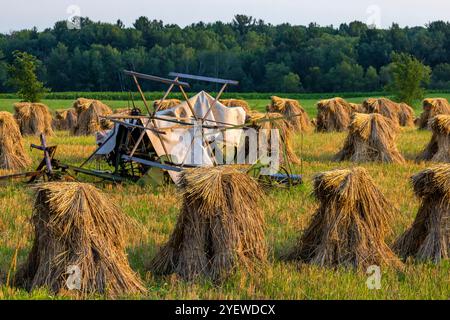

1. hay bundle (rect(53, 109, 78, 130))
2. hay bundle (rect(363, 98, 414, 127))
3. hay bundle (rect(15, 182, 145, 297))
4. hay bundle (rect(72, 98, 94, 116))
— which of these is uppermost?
hay bundle (rect(15, 182, 145, 297))

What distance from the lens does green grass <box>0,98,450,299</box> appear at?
26.6ft

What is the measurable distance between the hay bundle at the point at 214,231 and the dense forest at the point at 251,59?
250ft

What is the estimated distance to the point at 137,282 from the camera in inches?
321

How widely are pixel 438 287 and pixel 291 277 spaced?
1.70 metres

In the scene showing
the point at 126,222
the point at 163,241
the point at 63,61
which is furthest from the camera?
the point at 63,61

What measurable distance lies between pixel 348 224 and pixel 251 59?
94021 millimetres

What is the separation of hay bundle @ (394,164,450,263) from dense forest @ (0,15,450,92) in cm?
7555

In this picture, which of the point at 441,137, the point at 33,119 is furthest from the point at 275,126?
the point at 33,119

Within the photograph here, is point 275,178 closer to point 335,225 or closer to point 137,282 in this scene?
point 335,225

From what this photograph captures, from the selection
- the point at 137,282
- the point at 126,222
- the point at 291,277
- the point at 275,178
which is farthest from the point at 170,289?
the point at 275,178

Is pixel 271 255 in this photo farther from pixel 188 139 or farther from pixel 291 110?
pixel 291 110

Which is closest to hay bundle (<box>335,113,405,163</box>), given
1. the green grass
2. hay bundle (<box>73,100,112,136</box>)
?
the green grass

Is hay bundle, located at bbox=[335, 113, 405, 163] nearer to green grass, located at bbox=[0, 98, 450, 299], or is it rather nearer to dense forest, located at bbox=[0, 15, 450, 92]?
green grass, located at bbox=[0, 98, 450, 299]
